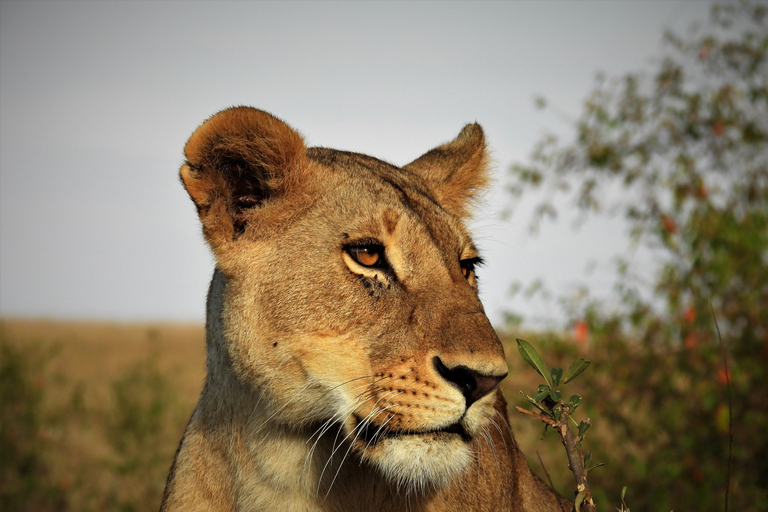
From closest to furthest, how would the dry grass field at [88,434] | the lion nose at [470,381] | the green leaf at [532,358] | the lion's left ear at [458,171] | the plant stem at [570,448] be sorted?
1. the plant stem at [570,448]
2. the green leaf at [532,358]
3. the lion nose at [470,381]
4. the lion's left ear at [458,171]
5. the dry grass field at [88,434]

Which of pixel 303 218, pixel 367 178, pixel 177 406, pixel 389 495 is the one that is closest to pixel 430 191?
pixel 367 178

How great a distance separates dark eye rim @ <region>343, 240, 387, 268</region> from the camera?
9.24 ft

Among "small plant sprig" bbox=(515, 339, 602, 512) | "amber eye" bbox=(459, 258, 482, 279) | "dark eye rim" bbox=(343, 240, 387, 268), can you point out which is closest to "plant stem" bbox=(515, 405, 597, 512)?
"small plant sprig" bbox=(515, 339, 602, 512)

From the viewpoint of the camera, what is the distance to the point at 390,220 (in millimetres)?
2859

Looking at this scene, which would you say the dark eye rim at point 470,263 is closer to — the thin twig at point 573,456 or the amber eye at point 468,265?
the amber eye at point 468,265

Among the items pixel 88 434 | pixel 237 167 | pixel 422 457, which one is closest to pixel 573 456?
pixel 422 457

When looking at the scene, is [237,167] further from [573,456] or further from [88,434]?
[88,434]

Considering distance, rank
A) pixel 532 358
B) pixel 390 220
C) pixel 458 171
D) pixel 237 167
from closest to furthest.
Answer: pixel 532 358 < pixel 390 220 < pixel 237 167 < pixel 458 171

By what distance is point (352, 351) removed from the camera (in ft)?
8.49

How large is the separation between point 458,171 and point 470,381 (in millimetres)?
1814

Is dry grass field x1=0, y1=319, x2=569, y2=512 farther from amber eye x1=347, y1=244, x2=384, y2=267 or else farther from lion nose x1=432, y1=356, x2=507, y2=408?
lion nose x1=432, y1=356, x2=507, y2=408

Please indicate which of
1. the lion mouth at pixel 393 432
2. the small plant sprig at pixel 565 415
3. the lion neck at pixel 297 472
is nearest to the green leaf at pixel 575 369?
the small plant sprig at pixel 565 415

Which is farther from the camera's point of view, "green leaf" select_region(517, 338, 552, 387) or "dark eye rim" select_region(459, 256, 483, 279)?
"dark eye rim" select_region(459, 256, 483, 279)

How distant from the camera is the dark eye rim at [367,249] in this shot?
9.24 ft
